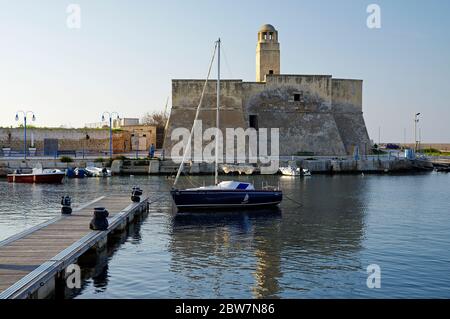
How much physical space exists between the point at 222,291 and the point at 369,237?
306 inches

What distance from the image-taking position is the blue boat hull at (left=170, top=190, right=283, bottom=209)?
77.9 ft

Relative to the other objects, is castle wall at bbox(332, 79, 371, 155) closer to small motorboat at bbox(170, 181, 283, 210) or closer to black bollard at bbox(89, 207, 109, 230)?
small motorboat at bbox(170, 181, 283, 210)

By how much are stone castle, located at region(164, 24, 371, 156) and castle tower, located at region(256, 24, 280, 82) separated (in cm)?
9

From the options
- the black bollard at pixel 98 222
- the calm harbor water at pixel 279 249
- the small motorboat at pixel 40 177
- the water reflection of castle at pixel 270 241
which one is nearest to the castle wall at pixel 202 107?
the small motorboat at pixel 40 177

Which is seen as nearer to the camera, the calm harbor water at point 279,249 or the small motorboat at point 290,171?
the calm harbor water at point 279,249

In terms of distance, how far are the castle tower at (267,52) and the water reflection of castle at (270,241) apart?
26.5m

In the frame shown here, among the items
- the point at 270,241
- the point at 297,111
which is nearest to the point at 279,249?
the point at 270,241

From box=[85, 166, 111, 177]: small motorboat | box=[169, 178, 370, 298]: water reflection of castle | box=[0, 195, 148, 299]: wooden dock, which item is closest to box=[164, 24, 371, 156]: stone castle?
box=[85, 166, 111, 177]: small motorboat

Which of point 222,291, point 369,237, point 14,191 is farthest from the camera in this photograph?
point 14,191

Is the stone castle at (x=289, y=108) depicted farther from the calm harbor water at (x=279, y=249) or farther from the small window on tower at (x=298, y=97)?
the calm harbor water at (x=279, y=249)

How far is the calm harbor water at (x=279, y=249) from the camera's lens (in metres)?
12.7

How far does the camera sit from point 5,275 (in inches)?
440

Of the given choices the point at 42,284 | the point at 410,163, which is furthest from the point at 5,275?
the point at 410,163
